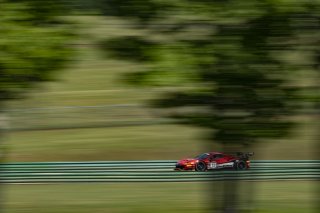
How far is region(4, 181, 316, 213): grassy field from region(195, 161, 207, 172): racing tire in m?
2.05

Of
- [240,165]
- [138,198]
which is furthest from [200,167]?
[138,198]

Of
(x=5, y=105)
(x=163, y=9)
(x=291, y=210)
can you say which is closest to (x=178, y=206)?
(x=291, y=210)

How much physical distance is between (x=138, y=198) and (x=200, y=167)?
159 inches

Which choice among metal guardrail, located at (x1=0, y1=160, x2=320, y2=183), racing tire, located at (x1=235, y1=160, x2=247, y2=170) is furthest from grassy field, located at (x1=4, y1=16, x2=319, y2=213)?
racing tire, located at (x1=235, y1=160, x2=247, y2=170)

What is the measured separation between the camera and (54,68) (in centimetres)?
805

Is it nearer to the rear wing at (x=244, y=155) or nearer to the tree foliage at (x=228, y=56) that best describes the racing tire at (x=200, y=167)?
the rear wing at (x=244, y=155)

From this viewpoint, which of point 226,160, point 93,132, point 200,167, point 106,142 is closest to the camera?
point 226,160

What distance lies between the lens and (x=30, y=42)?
25.6ft

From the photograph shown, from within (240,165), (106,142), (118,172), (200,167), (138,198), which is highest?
(240,165)

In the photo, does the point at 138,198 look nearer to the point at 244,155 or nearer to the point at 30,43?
the point at 244,155

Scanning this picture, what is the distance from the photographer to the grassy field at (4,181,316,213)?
1316cm

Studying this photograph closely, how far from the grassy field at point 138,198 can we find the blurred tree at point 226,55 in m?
4.16

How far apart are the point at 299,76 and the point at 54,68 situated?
2.50m

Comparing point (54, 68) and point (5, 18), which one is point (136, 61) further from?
point (5, 18)
